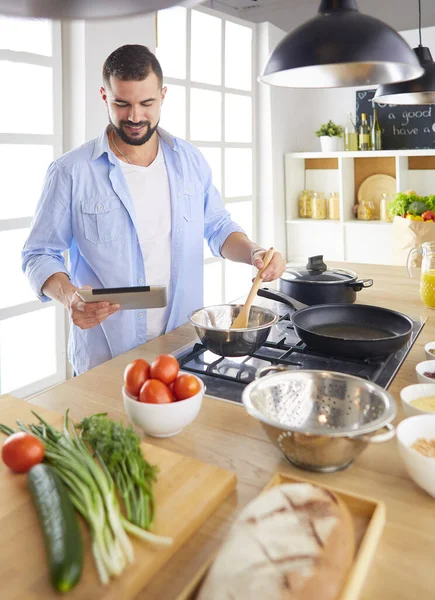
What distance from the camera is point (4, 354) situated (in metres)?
2.86

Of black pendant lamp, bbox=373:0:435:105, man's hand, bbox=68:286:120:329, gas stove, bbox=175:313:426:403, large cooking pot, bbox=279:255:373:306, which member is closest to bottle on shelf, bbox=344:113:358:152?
black pendant lamp, bbox=373:0:435:105

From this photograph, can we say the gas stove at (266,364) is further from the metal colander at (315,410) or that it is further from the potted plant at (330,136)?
the potted plant at (330,136)

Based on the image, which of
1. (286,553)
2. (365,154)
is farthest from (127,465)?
(365,154)

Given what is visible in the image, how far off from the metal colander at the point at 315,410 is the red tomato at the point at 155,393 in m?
0.16

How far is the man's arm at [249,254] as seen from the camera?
185 cm

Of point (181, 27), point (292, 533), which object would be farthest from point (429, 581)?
point (181, 27)

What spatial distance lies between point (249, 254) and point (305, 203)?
2749 millimetres

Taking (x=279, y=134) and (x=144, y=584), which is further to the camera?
(x=279, y=134)

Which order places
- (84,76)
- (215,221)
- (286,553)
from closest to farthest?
1. (286,553)
2. (215,221)
3. (84,76)

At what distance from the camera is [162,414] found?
1.06 metres

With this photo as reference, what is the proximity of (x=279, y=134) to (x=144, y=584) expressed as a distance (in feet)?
13.7

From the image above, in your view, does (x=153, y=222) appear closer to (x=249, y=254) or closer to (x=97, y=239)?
(x=97, y=239)

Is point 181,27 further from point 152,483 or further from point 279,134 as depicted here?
point 152,483

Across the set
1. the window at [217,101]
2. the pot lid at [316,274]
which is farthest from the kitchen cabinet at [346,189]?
the pot lid at [316,274]
